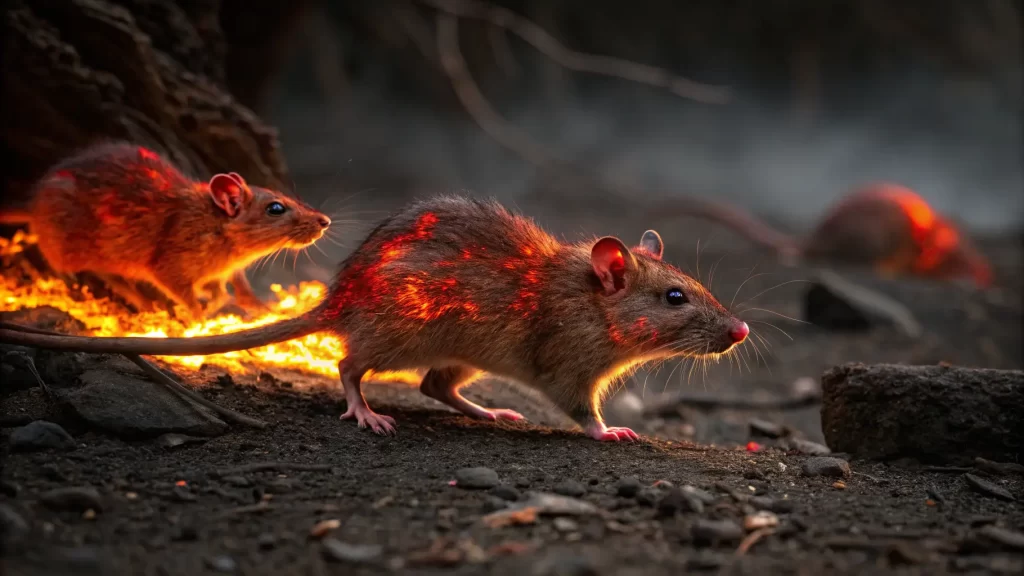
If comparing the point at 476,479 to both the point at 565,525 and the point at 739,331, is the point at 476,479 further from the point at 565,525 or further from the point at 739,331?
the point at 739,331

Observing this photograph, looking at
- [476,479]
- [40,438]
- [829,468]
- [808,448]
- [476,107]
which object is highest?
[476,107]

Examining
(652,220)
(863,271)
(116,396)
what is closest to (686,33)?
(652,220)

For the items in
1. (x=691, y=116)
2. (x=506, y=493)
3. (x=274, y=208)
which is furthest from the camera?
(x=691, y=116)

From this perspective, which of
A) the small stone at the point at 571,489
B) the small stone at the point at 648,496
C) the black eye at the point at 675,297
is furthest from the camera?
the black eye at the point at 675,297

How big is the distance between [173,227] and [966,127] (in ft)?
45.4

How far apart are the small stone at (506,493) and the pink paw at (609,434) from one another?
129cm

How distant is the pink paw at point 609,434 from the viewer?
13.8 ft

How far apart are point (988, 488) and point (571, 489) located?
168 centimetres

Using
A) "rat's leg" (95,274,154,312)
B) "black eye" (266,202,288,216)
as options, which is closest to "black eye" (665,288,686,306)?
"black eye" (266,202,288,216)

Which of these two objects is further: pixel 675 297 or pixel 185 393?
pixel 675 297

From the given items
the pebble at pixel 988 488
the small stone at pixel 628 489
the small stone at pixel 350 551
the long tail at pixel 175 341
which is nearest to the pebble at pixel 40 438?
the long tail at pixel 175 341

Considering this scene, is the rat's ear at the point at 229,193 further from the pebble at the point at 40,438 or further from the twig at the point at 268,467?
the twig at the point at 268,467

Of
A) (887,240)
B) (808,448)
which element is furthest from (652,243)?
(887,240)

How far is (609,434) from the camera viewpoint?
4.22 meters
